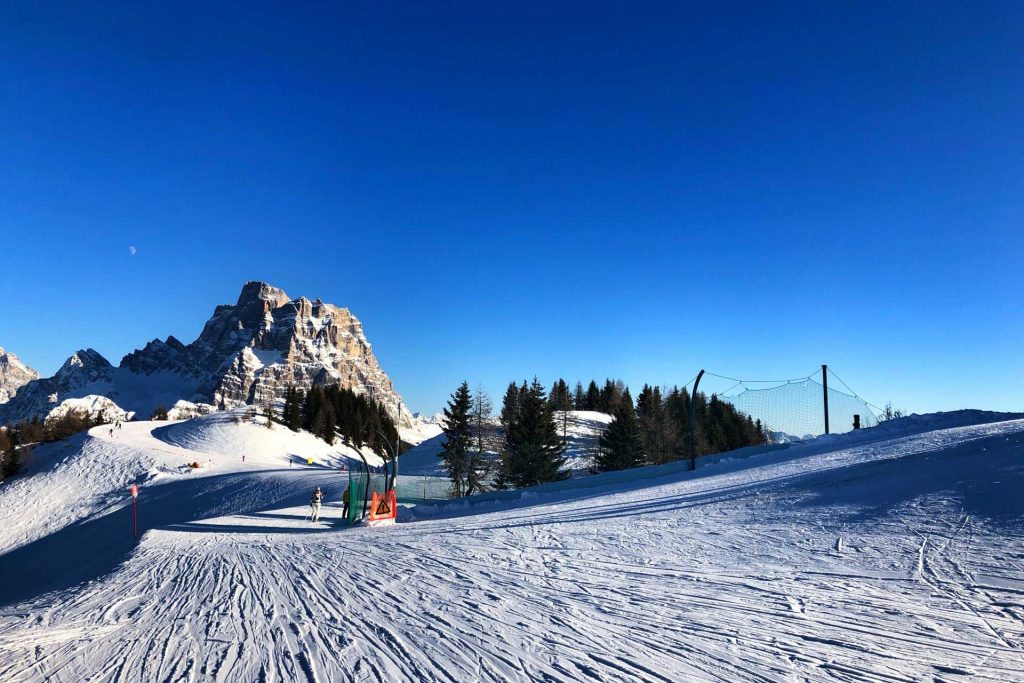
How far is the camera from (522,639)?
19.1 feet

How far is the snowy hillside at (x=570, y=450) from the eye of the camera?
47.5 metres

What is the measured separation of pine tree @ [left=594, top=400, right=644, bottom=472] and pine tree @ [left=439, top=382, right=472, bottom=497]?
9536 mm

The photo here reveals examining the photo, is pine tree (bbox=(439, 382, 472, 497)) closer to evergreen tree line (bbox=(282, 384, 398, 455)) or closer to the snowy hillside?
the snowy hillside

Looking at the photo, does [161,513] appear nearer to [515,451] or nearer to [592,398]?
[515,451]

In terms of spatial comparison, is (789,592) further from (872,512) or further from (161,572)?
(161,572)

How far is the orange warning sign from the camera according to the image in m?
16.6

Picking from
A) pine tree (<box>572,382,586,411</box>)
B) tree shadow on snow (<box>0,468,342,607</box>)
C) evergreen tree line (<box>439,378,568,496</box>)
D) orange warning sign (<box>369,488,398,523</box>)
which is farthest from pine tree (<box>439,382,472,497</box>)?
pine tree (<box>572,382,586,411</box>)

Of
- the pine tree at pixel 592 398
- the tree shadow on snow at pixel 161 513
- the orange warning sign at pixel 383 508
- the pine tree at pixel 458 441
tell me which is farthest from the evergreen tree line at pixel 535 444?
the pine tree at pixel 592 398

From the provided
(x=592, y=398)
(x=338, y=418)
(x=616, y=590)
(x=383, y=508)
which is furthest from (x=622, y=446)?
(x=592, y=398)

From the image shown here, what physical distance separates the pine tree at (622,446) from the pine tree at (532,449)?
3130mm

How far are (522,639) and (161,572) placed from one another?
30.7 feet

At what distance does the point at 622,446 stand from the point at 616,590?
3153cm

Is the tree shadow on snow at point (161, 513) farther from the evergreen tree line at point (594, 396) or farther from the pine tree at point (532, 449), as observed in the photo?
the evergreen tree line at point (594, 396)

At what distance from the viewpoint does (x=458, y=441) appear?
3628 centimetres
